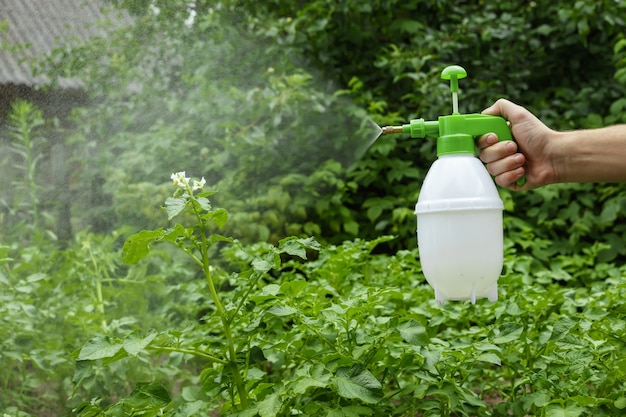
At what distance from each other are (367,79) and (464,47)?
1.74ft

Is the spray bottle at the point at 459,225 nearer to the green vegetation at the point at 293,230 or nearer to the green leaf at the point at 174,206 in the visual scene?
the green vegetation at the point at 293,230

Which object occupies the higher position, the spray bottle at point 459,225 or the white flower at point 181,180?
the white flower at point 181,180

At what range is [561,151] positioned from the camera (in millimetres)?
1511

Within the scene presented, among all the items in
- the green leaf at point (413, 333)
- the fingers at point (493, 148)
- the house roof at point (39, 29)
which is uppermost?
the house roof at point (39, 29)

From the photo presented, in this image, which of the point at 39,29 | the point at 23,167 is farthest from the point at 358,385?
the point at 39,29

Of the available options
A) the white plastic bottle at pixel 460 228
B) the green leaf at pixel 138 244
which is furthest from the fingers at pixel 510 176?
the green leaf at pixel 138 244

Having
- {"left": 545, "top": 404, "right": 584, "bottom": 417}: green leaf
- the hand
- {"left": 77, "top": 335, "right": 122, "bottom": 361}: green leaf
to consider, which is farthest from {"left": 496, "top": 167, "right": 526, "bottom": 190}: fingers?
{"left": 77, "top": 335, "right": 122, "bottom": 361}: green leaf

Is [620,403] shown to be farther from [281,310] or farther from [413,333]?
[281,310]

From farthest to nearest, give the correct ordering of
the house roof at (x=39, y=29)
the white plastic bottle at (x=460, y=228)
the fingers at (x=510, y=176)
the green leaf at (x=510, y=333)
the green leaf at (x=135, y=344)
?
the house roof at (x=39, y=29) → the fingers at (x=510, y=176) → the green leaf at (x=510, y=333) → the white plastic bottle at (x=460, y=228) → the green leaf at (x=135, y=344)

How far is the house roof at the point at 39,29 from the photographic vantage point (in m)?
1.93

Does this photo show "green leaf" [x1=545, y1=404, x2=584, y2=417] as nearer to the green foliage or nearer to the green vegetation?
the green vegetation

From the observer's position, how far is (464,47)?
3.93m

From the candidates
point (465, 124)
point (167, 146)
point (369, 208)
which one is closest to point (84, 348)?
point (465, 124)

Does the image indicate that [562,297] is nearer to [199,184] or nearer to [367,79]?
[199,184]
